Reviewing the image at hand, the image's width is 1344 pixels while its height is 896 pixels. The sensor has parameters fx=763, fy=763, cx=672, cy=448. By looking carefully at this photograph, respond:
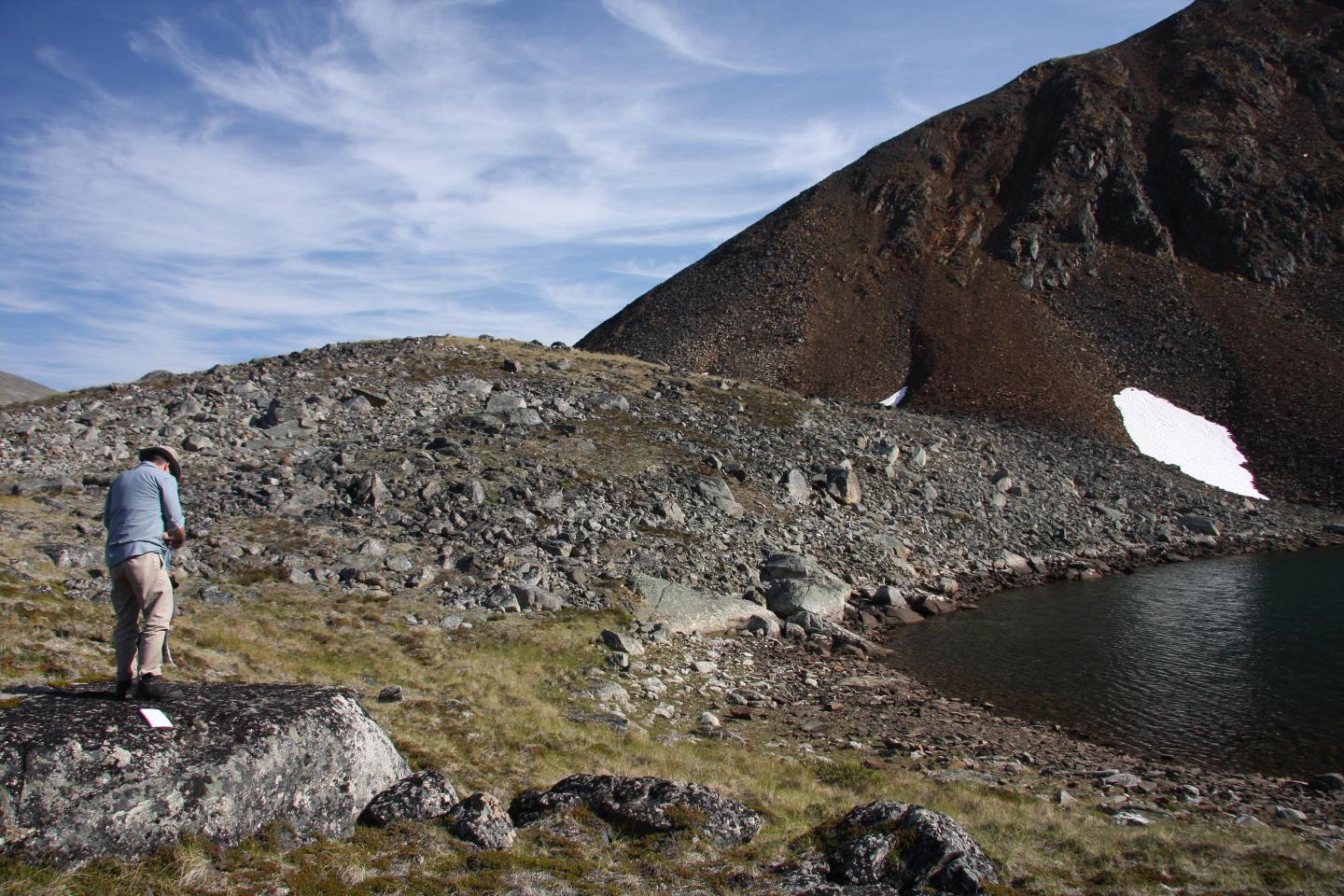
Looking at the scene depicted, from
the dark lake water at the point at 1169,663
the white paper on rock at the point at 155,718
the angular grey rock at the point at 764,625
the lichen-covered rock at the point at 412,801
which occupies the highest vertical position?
the white paper on rock at the point at 155,718

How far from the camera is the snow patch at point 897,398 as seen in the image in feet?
281

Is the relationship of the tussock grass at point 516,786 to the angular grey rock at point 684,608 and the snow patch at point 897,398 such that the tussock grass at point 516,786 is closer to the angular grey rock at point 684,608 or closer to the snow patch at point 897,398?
the angular grey rock at point 684,608

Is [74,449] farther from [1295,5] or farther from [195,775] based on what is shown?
[1295,5]

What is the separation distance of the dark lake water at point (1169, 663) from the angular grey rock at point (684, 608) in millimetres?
6293

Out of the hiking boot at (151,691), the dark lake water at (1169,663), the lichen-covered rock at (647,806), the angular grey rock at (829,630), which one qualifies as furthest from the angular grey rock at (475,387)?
the hiking boot at (151,691)

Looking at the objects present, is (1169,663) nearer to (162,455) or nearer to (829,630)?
(829,630)

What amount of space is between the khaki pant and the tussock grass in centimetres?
252

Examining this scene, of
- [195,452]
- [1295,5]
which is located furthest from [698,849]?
[1295,5]

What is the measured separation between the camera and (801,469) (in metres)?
43.7

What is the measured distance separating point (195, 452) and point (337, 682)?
19.6 m

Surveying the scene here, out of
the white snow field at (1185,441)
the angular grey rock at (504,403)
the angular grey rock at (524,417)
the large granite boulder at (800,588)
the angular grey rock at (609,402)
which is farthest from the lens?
the white snow field at (1185,441)

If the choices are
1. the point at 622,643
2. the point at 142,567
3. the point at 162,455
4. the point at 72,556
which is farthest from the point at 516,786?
the point at 72,556

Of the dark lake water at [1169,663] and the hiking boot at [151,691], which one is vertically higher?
the hiking boot at [151,691]

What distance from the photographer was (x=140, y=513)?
380 inches
